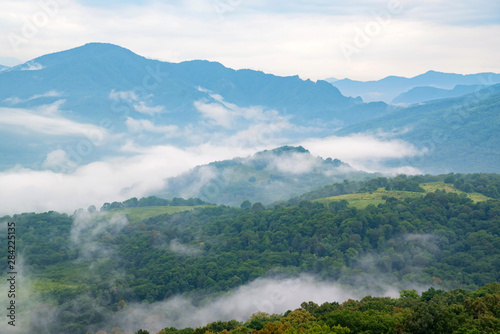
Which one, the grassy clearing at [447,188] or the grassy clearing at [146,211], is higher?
the grassy clearing at [146,211]

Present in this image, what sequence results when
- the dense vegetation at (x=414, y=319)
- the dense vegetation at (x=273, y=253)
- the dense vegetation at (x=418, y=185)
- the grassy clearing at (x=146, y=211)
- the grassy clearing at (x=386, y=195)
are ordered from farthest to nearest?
1. the grassy clearing at (x=146, y=211)
2. the dense vegetation at (x=418, y=185)
3. the grassy clearing at (x=386, y=195)
4. the dense vegetation at (x=273, y=253)
5. the dense vegetation at (x=414, y=319)

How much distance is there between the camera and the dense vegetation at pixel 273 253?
263 feet

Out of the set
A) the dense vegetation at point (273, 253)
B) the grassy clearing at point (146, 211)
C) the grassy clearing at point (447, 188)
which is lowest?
the dense vegetation at point (273, 253)

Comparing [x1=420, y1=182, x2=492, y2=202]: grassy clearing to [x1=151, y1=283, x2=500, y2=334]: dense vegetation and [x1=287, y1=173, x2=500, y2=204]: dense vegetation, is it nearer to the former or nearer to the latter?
[x1=287, y1=173, x2=500, y2=204]: dense vegetation

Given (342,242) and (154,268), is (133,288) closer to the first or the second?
(154,268)

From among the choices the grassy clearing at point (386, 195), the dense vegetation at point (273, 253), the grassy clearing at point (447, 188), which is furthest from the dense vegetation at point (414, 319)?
the grassy clearing at point (447, 188)

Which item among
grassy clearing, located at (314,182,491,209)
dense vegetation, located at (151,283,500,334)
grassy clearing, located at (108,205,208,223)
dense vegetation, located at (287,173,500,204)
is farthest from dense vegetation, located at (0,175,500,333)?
dense vegetation, located at (151,283,500,334)

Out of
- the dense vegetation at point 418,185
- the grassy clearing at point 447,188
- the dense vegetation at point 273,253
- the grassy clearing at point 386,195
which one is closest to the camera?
the dense vegetation at point 273,253

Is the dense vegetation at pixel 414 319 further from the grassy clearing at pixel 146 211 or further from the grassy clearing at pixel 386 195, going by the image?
the grassy clearing at pixel 146 211

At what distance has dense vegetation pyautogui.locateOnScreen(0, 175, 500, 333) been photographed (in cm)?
8012

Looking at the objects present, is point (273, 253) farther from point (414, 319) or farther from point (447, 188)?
point (414, 319)

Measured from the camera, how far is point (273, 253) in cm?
9606

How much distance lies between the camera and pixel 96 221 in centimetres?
13888

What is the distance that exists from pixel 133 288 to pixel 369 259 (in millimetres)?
46433
